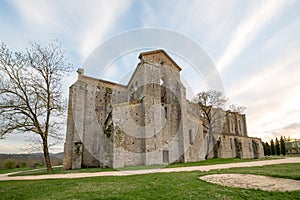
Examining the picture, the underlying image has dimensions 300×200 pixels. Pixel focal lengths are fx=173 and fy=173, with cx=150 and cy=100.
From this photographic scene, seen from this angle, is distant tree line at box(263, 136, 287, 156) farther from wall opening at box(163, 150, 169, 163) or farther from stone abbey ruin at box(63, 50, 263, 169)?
wall opening at box(163, 150, 169, 163)

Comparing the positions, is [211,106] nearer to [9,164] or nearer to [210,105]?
[210,105]

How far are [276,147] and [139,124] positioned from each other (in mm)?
50770

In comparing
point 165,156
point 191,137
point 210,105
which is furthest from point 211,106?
point 165,156

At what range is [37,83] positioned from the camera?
16.2 metres

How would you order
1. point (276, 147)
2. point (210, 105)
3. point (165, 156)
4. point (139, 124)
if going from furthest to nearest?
point (276, 147) → point (210, 105) → point (165, 156) → point (139, 124)

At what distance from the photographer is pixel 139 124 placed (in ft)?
66.0

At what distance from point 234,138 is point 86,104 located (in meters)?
27.4

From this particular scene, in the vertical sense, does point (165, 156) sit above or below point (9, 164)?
above

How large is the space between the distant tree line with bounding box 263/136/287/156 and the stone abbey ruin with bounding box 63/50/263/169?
28589 mm

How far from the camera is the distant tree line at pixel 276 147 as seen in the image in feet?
164

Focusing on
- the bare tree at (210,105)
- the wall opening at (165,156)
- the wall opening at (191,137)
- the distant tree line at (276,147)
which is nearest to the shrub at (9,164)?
the wall opening at (165,156)

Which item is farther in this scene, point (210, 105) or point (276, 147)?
point (276, 147)

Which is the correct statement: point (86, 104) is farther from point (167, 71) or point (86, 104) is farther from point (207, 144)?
point (207, 144)

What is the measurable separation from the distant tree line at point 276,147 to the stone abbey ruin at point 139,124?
28589 mm
